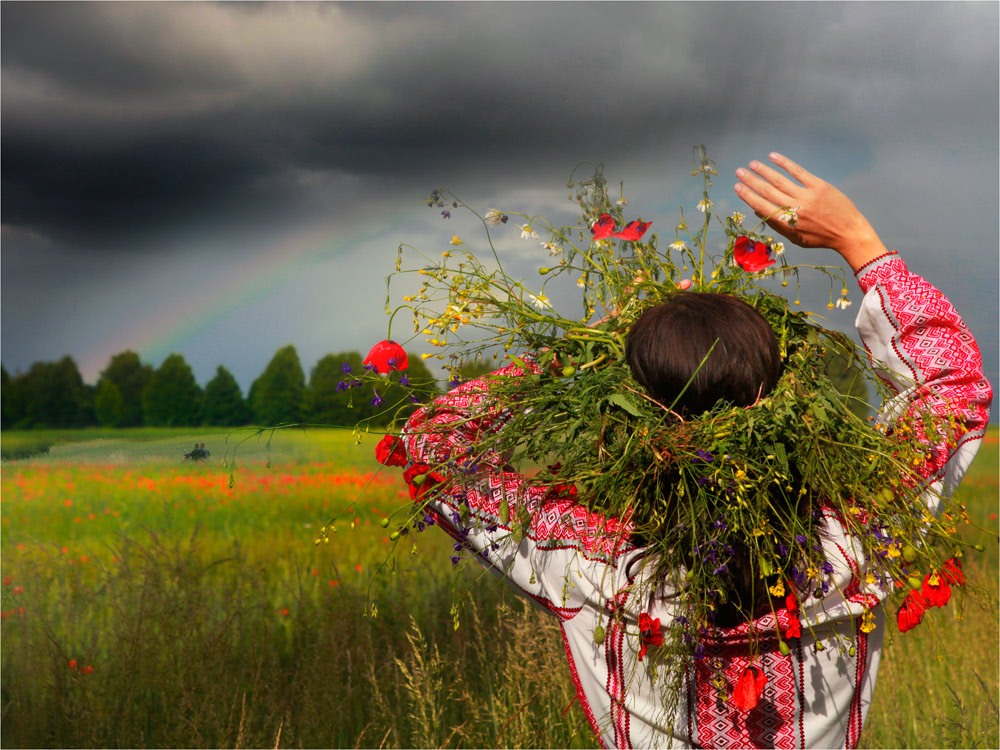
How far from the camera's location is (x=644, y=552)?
4.50 feet

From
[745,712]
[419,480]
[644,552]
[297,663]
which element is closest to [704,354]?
[644,552]

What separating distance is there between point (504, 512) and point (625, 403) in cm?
33

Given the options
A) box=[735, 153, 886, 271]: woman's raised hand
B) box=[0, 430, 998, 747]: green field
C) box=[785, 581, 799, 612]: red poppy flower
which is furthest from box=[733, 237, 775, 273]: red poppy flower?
box=[0, 430, 998, 747]: green field

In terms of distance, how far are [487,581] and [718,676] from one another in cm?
377

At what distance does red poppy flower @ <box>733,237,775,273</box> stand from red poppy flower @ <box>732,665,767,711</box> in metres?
0.92

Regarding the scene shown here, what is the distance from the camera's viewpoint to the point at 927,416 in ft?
4.52

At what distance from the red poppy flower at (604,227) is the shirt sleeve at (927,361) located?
2.05 feet

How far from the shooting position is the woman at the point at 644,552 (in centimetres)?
134

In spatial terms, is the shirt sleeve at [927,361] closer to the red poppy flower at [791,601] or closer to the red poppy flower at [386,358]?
the red poppy flower at [791,601]

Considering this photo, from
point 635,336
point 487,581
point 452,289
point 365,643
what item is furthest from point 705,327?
point 487,581

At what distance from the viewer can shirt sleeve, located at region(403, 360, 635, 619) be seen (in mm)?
1396

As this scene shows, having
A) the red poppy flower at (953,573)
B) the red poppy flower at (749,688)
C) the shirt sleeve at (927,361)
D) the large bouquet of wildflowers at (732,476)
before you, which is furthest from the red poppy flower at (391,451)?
the red poppy flower at (953,573)

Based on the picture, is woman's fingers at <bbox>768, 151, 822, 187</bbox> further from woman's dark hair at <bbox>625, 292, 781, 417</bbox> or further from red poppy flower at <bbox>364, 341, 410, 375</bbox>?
red poppy flower at <bbox>364, 341, 410, 375</bbox>

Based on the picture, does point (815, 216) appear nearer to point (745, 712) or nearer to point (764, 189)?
point (764, 189)
